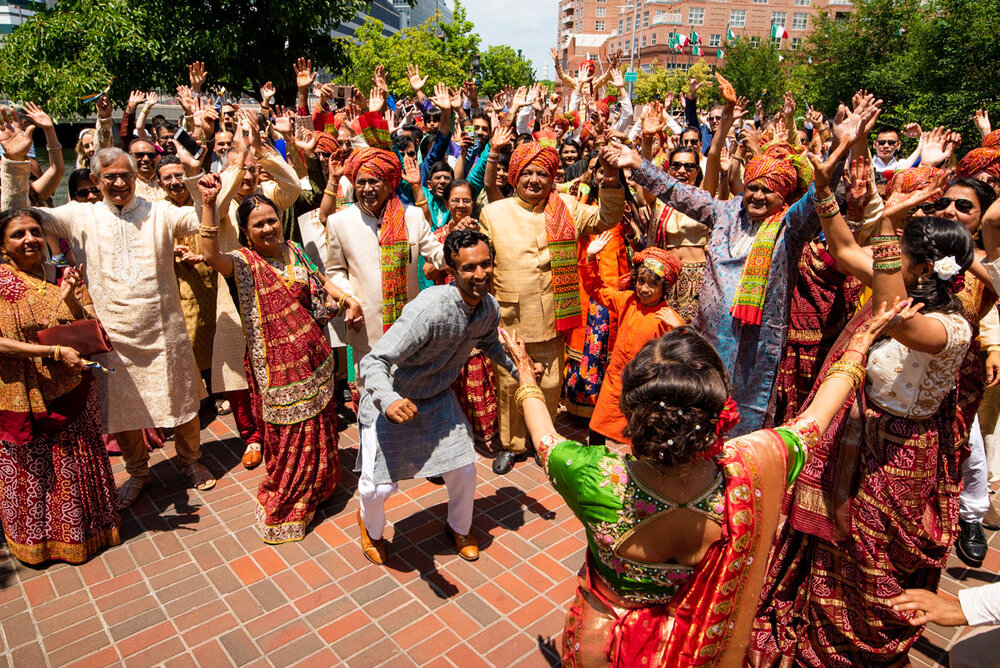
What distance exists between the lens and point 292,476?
3898 millimetres

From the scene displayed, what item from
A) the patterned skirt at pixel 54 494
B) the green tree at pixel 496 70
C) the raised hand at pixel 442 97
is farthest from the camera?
the green tree at pixel 496 70

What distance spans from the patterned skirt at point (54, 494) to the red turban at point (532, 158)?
3.02m

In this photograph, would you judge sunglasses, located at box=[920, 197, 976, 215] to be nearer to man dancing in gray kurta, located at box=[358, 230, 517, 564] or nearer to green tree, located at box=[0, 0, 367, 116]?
man dancing in gray kurta, located at box=[358, 230, 517, 564]

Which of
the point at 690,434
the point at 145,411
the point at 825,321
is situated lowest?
the point at 145,411

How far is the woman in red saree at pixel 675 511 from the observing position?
1.74 metres

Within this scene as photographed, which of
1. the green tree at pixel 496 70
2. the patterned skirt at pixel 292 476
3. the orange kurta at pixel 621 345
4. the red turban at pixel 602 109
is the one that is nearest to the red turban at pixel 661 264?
the orange kurta at pixel 621 345

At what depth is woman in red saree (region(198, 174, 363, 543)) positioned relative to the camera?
12.4 feet

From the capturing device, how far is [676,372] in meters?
1.73

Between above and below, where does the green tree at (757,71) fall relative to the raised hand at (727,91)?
above

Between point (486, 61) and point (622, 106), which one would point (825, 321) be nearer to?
point (622, 106)

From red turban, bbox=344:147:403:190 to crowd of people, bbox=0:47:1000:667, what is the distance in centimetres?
2

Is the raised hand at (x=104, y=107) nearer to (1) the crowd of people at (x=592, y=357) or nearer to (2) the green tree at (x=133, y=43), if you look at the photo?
(1) the crowd of people at (x=592, y=357)

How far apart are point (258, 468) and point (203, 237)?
5.91 ft

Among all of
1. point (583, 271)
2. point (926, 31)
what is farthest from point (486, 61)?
point (583, 271)
